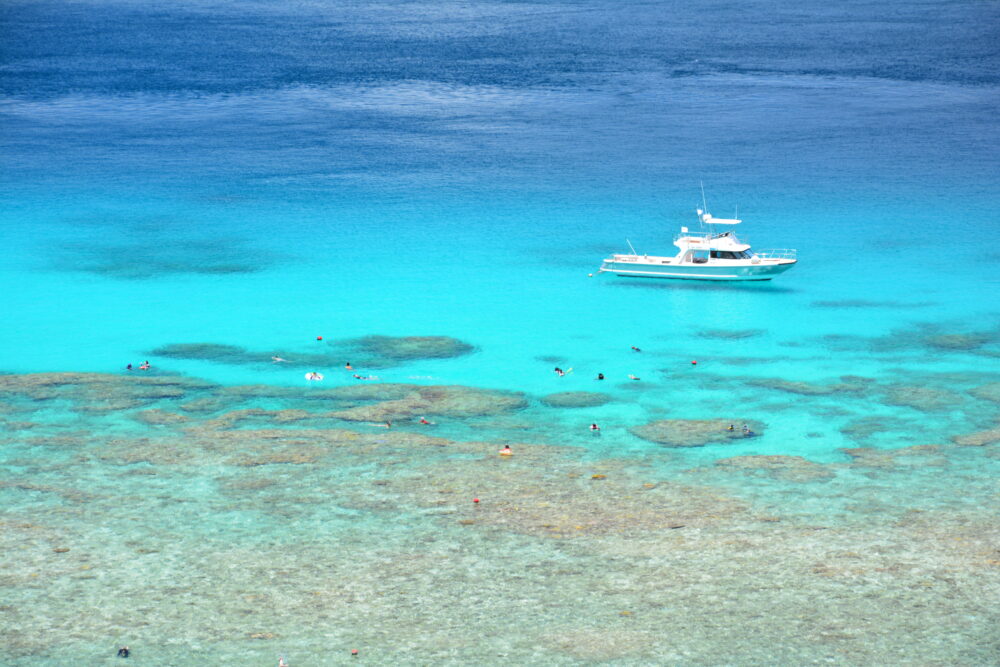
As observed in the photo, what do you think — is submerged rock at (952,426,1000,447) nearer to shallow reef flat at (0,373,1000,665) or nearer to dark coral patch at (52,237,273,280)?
shallow reef flat at (0,373,1000,665)

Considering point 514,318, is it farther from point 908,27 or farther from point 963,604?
point 908,27

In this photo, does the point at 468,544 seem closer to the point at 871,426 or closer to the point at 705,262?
the point at 871,426

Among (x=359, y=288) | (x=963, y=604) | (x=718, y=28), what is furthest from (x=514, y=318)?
(x=718, y=28)

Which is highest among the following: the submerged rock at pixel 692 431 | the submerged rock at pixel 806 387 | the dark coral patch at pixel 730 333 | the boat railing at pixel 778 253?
the boat railing at pixel 778 253

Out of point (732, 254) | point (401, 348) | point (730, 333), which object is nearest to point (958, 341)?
point (730, 333)

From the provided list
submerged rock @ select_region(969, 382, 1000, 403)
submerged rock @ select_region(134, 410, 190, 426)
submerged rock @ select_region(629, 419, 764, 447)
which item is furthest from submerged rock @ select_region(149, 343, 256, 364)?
submerged rock @ select_region(969, 382, 1000, 403)

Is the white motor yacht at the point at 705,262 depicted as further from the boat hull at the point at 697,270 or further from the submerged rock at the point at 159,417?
the submerged rock at the point at 159,417

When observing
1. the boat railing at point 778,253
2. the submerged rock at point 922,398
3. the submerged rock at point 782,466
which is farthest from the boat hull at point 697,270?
the submerged rock at point 782,466
